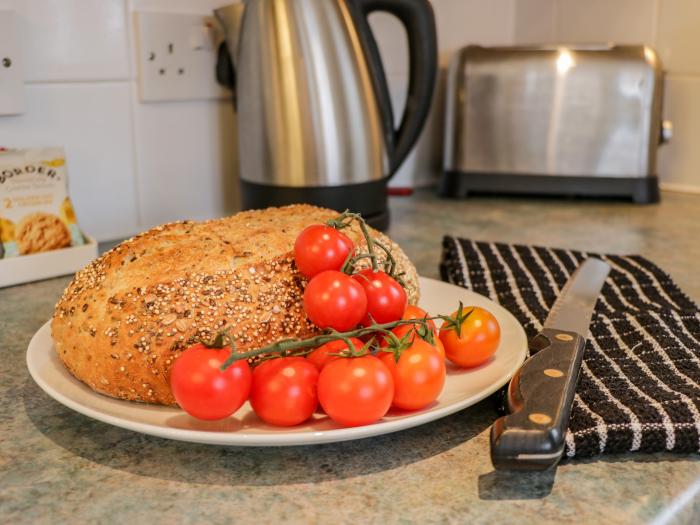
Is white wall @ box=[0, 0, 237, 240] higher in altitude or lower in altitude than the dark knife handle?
higher

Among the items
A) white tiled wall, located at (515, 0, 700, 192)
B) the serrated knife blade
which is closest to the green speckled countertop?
the serrated knife blade

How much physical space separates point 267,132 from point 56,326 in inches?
20.4

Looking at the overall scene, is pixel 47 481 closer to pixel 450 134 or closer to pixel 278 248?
pixel 278 248

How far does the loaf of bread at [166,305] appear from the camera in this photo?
22.3 inches

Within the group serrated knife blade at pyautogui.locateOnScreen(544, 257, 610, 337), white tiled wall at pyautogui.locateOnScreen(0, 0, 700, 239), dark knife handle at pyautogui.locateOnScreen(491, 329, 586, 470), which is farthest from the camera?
white tiled wall at pyautogui.locateOnScreen(0, 0, 700, 239)

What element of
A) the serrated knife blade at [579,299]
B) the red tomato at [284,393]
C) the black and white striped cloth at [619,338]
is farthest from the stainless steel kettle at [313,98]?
the red tomato at [284,393]

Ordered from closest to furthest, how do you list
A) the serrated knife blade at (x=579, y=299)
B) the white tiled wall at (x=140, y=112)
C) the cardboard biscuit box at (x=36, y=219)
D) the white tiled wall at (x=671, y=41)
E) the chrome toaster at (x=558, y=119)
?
1. the serrated knife blade at (x=579, y=299)
2. the cardboard biscuit box at (x=36, y=219)
3. the white tiled wall at (x=140, y=112)
4. the chrome toaster at (x=558, y=119)
5. the white tiled wall at (x=671, y=41)

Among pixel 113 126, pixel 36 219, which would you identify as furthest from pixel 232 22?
pixel 36 219

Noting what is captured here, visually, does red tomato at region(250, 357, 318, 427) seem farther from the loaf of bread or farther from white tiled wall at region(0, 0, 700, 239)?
white tiled wall at region(0, 0, 700, 239)

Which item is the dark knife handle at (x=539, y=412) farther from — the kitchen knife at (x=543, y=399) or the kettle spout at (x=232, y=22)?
the kettle spout at (x=232, y=22)

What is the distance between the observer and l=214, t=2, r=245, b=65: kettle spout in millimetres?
1081

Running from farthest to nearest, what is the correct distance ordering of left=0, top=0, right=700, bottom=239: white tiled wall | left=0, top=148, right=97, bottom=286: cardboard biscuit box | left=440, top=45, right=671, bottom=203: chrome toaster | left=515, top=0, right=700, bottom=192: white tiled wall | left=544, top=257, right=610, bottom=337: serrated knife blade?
left=515, top=0, right=700, bottom=192: white tiled wall < left=440, top=45, right=671, bottom=203: chrome toaster < left=0, top=0, right=700, bottom=239: white tiled wall < left=0, top=148, right=97, bottom=286: cardboard biscuit box < left=544, top=257, right=610, bottom=337: serrated knife blade

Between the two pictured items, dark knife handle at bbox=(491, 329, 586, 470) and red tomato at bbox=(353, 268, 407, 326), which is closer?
dark knife handle at bbox=(491, 329, 586, 470)

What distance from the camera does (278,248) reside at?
64cm
